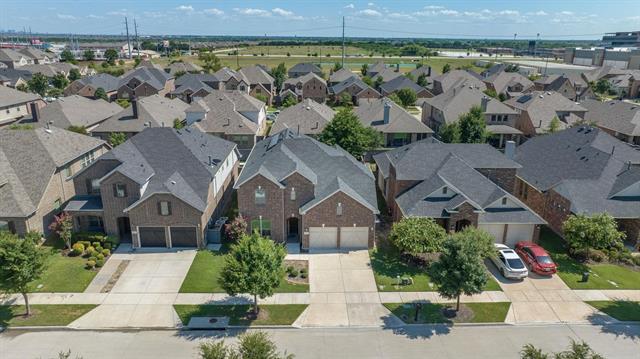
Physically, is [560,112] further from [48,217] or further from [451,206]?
[48,217]

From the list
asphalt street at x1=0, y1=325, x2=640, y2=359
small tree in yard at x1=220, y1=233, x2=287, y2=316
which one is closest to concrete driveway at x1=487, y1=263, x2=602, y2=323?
asphalt street at x1=0, y1=325, x2=640, y2=359

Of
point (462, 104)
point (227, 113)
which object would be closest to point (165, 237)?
point (227, 113)

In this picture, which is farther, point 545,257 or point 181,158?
point 181,158

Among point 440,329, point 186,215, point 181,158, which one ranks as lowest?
point 440,329

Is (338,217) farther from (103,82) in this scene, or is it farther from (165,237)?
(103,82)

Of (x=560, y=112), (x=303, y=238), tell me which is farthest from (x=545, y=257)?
(x=560, y=112)

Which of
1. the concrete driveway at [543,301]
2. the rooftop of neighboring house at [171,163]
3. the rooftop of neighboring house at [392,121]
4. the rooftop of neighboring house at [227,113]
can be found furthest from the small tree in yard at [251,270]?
the rooftop of neighboring house at [392,121]

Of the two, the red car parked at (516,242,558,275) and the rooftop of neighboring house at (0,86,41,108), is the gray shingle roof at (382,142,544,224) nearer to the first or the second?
the red car parked at (516,242,558,275)
